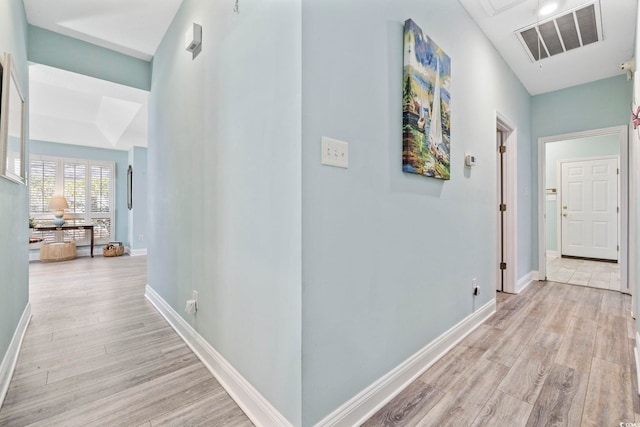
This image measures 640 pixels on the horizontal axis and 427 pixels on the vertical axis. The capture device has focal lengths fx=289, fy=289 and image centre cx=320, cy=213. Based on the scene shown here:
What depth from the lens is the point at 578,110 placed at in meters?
3.77

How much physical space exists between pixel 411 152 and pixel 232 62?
3.69 feet

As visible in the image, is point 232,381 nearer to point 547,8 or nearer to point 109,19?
point 109,19

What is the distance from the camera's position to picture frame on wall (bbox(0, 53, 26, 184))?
1.66 meters

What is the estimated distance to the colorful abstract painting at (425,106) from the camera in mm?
1622

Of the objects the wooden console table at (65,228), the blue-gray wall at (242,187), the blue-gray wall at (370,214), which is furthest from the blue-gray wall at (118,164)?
the blue-gray wall at (370,214)

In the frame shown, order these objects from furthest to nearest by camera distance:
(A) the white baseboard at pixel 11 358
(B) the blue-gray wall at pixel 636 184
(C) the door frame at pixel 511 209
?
(C) the door frame at pixel 511 209 → (B) the blue-gray wall at pixel 636 184 → (A) the white baseboard at pixel 11 358

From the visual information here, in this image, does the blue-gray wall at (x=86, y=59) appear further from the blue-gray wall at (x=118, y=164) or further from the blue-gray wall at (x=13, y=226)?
the blue-gray wall at (x=118, y=164)

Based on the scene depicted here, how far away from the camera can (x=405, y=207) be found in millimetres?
1650

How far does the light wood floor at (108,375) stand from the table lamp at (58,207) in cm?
357

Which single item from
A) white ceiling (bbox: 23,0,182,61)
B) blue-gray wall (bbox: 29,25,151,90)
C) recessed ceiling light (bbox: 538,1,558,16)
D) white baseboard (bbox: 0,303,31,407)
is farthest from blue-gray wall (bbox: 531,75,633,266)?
white baseboard (bbox: 0,303,31,407)

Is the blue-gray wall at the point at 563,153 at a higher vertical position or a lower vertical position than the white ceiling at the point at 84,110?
lower

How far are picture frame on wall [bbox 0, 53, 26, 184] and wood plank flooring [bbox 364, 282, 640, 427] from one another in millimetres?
2512

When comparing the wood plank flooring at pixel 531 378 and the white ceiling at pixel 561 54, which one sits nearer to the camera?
the wood plank flooring at pixel 531 378

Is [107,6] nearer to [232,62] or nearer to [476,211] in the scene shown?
[232,62]
